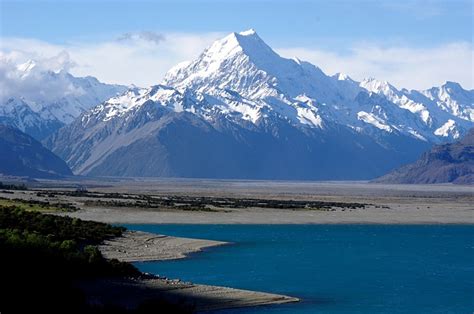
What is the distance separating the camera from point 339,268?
71938 mm

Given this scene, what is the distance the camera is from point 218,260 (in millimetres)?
74125

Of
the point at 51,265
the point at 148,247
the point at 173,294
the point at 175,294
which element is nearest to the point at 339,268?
the point at 148,247

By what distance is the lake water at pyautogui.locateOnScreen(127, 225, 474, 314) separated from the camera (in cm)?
5653

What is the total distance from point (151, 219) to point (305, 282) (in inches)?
2199

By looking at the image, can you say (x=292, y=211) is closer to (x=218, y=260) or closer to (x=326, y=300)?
(x=218, y=260)

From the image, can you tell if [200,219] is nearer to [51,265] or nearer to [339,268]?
[339,268]

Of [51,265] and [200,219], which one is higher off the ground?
[200,219]

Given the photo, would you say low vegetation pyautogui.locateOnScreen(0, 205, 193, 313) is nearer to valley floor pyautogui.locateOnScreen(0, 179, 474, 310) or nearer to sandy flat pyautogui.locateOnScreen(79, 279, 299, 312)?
sandy flat pyautogui.locateOnScreen(79, 279, 299, 312)

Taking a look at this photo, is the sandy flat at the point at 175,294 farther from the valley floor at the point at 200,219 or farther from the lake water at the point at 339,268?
the lake water at the point at 339,268

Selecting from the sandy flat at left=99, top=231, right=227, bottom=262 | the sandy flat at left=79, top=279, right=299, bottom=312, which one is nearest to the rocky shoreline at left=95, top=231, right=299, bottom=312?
the sandy flat at left=79, top=279, right=299, bottom=312

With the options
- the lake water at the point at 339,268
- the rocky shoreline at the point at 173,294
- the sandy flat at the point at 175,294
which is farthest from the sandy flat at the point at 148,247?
the sandy flat at the point at 175,294

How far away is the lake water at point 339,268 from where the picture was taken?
56.5 metres

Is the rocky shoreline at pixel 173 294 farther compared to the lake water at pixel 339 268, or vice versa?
the lake water at pixel 339 268

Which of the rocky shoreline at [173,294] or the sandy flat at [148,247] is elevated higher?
→ the sandy flat at [148,247]
